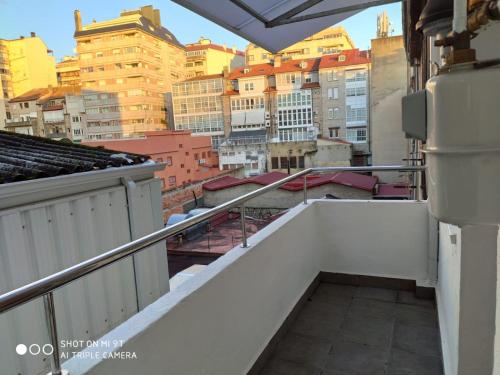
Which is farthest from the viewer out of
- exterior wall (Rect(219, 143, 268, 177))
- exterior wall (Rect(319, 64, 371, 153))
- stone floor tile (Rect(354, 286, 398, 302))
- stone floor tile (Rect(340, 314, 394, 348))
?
exterior wall (Rect(319, 64, 371, 153))

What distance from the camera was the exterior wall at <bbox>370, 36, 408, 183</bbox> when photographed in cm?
2284

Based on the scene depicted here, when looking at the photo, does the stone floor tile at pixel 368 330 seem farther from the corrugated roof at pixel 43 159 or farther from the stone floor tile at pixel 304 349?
the corrugated roof at pixel 43 159

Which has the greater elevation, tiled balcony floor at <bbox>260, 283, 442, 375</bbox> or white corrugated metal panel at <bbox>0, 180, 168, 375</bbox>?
white corrugated metal panel at <bbox>0, 180, 168, 375</bbox>

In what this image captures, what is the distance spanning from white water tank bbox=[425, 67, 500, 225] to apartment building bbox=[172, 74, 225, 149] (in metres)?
34.7

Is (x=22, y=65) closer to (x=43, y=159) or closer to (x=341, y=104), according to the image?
(x=341, y=104)

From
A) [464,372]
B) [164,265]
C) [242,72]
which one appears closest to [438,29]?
[464,372]

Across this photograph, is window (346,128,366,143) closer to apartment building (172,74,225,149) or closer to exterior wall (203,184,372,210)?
apartment building (172,74,225,149)

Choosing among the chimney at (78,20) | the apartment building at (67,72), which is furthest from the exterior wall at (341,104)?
the apartment building at (67,72)

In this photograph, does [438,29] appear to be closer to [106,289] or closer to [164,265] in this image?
[106,289]

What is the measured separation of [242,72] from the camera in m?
34.5

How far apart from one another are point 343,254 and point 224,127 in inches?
1305

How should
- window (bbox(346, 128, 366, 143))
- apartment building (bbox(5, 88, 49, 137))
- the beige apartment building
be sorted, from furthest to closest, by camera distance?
the beige apartment building → apartment building (bbox(5, 88, 49, 137)) → window (bbox(346, 128, 366, 143))

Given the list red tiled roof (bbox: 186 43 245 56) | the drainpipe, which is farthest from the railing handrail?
red tiled roof (bbox: 186 43 245 56)

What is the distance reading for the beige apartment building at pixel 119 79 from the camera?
42594 mm
